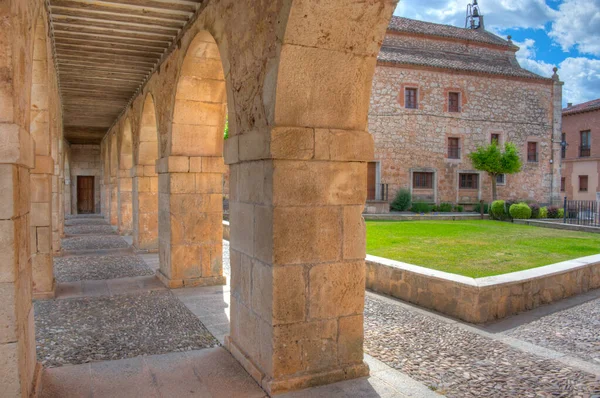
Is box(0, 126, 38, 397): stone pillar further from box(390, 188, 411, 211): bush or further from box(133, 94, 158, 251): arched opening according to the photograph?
box(390, 188, 411, 211): bush

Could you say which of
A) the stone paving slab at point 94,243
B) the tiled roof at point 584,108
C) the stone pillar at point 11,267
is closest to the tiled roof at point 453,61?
the tiled roof at point 584,108

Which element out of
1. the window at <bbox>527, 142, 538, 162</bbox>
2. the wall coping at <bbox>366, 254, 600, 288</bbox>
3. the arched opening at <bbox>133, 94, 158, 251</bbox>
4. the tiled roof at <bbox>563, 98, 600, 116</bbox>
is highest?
the tiled roof at <bbox>563, 98, 600, 116</bbox>

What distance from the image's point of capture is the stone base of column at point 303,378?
9.70ft

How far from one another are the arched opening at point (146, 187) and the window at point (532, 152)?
65.4 ft

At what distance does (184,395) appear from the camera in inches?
117

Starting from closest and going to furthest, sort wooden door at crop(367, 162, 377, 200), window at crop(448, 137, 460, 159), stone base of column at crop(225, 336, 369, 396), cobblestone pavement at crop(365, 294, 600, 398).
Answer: stone base of column at crop(225, 336, 369, 396) → cobblestone pavement at crop(365, 294, 600, 398) → wooden door at crop(367, 162, 377, 200) → window at crop(448, 137, 460, 159)

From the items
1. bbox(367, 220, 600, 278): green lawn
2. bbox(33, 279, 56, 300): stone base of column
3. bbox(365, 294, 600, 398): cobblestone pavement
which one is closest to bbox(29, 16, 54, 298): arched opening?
bbox(33, 279, 56, 300): stone base of column

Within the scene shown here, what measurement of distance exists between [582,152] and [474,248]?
2235cm

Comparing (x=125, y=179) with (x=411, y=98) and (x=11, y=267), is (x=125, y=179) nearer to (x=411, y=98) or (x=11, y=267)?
(x=11, y=267)

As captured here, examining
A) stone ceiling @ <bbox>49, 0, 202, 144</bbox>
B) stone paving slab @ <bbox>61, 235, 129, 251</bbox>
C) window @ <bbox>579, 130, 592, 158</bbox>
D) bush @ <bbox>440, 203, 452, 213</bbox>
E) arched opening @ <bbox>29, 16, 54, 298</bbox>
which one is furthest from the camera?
window @ <bbox>579, 130, 592, 158</bbox>

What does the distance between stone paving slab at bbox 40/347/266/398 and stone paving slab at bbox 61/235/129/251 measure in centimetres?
687

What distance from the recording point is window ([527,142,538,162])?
23.2 m

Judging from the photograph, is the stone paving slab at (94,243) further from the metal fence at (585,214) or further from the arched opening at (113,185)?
the metal fence at (585,214)

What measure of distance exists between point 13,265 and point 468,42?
83.9 ft
